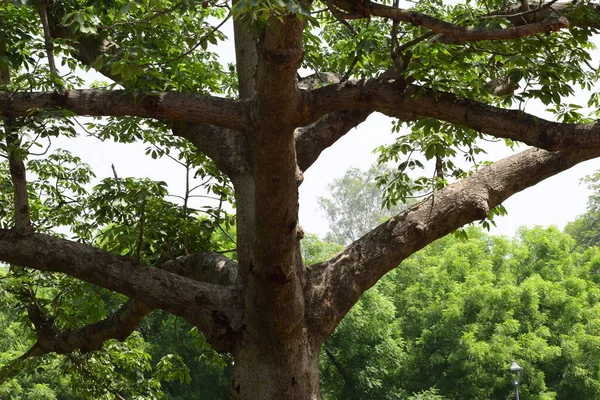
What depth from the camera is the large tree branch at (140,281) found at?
6469 millimetres

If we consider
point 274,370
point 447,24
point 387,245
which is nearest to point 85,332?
point 274,370

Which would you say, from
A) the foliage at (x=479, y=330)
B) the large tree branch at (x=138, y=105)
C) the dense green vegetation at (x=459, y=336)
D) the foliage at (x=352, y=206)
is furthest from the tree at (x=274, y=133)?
the foliage at (x=352, y=206)

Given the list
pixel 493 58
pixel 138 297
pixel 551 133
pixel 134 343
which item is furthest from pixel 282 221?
pixel 134 343

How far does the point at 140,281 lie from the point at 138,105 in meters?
1.28

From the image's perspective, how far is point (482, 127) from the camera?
5.96 m

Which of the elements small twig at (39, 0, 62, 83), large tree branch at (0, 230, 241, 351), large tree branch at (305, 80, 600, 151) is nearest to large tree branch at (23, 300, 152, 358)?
large tree branch at (0, 230, 241, 351)

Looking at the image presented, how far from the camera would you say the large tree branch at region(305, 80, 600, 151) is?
578 cm

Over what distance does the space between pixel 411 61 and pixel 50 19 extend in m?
3.45

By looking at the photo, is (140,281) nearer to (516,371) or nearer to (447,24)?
(447,24)

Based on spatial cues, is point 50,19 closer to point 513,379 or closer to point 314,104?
point 314,104

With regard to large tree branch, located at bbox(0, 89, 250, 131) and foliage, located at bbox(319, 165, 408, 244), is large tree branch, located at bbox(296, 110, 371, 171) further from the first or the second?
foliage, located at bbox(319, 165, 408, 244)

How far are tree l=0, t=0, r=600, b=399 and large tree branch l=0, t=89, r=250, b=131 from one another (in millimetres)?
10

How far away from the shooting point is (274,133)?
5.69 metres

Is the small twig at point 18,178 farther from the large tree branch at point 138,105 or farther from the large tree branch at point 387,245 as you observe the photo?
the large tree branch at point 387,245
